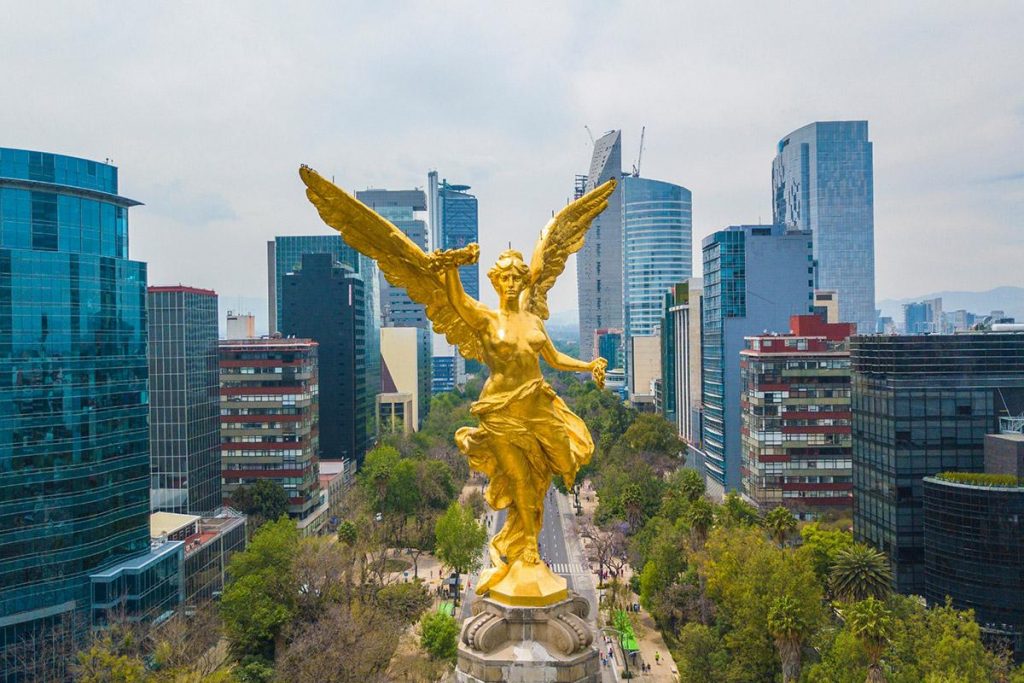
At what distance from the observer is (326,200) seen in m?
15.1

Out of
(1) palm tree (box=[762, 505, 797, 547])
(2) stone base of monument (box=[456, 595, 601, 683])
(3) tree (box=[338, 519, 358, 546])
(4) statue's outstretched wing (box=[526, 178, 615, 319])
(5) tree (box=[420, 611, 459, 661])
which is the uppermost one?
(4) statue's outstretched wing (box=[526, 178, 615, 319])

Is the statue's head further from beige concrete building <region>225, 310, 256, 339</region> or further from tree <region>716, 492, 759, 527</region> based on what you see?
beige concrete building <region>225, 310, 256, 339</region>

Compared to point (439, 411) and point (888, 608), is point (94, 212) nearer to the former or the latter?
point (888, 608)

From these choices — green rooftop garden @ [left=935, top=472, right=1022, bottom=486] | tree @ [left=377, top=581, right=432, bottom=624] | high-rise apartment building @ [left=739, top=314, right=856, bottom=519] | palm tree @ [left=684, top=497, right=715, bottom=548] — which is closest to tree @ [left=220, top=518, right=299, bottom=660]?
tree @ [left=377, top=581, right=432, bottom=624]

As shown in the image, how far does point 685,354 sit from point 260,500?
189 feet

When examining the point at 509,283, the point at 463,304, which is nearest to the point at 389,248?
the point at 463,304

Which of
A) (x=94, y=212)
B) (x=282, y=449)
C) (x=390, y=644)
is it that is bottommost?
(x=390, y=644)

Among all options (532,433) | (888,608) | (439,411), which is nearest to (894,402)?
(888,608)

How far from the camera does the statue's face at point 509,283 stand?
16.8 meters

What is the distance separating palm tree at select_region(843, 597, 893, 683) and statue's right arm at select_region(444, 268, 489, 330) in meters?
21.9

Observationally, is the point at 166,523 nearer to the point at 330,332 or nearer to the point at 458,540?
the point at 458,540

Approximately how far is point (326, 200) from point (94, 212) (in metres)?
33.2

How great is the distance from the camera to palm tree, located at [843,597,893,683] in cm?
2930

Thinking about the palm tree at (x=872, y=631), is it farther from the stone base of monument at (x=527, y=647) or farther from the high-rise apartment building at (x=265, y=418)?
the high-rise apartment building at (x=265, y=418)
